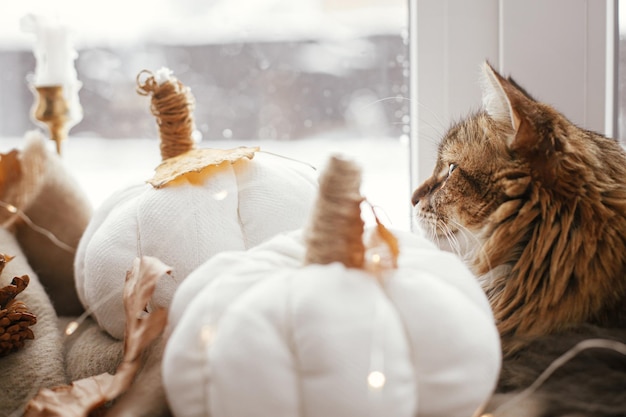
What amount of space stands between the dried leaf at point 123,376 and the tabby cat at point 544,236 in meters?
0.39

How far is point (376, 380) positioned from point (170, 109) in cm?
56

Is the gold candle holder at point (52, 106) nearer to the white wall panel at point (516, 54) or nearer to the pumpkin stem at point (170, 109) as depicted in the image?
the pumpkin stem at point (170, 109)

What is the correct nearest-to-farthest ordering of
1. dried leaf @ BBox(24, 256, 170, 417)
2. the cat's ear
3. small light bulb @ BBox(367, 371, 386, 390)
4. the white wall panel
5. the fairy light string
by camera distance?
small light bulb @ BBox(367, 371, 386, 390) < dried leaf @ BBox(24, 256, 170, 417) < the cat's ear < the fairy light string < the white wall panel

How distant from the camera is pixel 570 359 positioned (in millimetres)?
628

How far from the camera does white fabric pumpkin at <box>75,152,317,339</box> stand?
2.39ft

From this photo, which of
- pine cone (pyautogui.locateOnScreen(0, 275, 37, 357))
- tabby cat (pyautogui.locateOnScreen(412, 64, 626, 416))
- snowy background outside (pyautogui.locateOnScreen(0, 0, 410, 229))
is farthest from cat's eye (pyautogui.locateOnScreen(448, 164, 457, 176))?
pine cone (pyautogui.locateOnScreen(0, 275, 37, 357))

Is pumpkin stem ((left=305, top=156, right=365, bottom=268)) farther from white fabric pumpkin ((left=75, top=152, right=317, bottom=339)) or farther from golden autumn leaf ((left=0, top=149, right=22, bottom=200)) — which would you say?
golden autumn leaf ((left=0, top=149, right=22, bottom=200))

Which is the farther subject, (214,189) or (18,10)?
(18,10)

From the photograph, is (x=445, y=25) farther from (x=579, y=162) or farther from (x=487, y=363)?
(x=487, y=363)

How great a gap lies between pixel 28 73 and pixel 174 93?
855mm

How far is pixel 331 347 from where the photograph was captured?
48 cm

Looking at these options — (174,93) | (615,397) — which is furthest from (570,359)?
(174,93)

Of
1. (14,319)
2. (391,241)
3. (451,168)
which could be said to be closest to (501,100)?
(451,168)

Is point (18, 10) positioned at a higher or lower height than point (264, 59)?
higher
